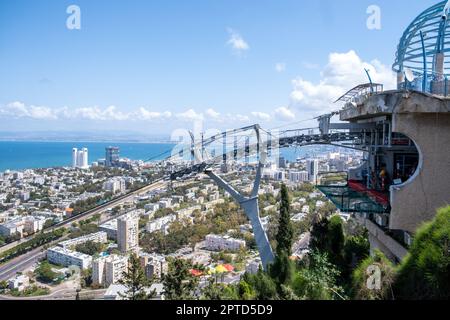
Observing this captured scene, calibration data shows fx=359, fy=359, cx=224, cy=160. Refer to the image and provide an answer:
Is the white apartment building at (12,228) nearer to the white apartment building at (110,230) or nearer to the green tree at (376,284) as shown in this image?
the white apartment building at (110,230)

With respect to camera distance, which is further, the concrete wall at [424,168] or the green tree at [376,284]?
the concrete wall at [424,168]

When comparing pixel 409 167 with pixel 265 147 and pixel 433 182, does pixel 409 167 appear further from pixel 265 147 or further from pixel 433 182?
pixel 265 147

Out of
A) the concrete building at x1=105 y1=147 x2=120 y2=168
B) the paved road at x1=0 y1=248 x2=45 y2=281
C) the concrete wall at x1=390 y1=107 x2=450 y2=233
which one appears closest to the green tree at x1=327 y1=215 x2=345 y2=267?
the concrete wall at x1=390 y1=107 x2=450 y2=233

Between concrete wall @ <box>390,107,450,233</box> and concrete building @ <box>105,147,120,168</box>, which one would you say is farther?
concrete building @ <box>105,147,120,168</box>

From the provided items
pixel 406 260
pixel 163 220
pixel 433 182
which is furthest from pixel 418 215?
pixel 163 220

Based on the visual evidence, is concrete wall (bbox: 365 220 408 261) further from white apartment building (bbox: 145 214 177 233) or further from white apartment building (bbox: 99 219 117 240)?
white apartment building (bbox: 145 214 177 233)

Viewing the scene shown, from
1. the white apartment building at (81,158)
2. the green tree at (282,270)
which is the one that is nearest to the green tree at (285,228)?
the green tree at (282,270)
